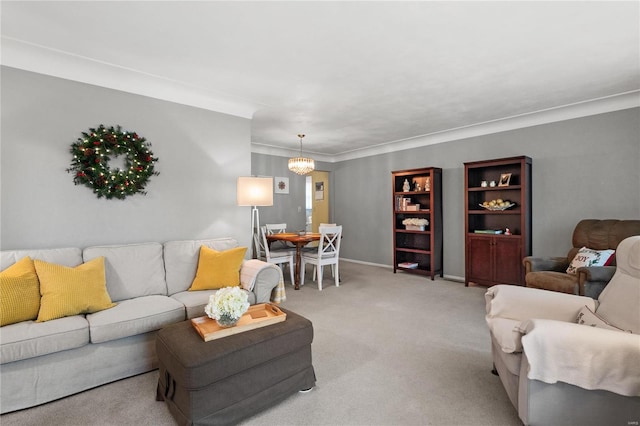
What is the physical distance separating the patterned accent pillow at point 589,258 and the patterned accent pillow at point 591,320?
173 centimetres

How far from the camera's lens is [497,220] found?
A: 16.6ft

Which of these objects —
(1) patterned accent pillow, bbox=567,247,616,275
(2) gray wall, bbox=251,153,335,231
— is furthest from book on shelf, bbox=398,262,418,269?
(1) patterned accent pillow, bbox=567,247,616,275

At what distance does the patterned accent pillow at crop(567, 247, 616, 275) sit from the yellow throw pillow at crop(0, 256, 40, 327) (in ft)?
15.5

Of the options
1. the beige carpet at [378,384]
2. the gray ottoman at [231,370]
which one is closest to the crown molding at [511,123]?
the beige carpet at [378,384]

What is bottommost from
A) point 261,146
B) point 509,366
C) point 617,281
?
point 509,366

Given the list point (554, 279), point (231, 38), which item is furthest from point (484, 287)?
point (231, 38)

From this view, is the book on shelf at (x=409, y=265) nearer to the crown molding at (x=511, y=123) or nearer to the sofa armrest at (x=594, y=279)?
the crown molding at (x=511, y=123)

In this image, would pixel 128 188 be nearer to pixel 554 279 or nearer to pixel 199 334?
pixel 199 334

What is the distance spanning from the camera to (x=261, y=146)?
6402mm

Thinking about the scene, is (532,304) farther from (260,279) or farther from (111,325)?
(111,325)

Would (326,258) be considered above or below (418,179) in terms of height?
below

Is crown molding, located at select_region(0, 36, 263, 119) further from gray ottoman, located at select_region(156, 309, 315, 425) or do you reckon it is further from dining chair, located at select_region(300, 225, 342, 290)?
gray ottoman, located at select_region(156, 309, 315, 425)

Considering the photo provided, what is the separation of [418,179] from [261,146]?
10.1ft

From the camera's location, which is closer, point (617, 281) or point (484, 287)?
point (617, 281)
